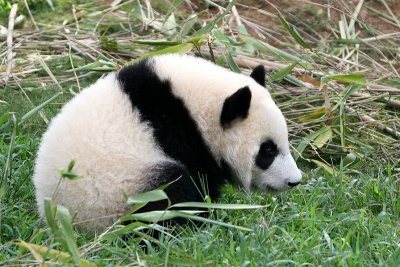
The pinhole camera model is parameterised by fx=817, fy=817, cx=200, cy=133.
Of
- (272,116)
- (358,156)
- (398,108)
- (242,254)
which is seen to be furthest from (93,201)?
(398,108)

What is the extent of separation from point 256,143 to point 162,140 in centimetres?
60

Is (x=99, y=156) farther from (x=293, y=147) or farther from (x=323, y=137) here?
(x=323, y=137)

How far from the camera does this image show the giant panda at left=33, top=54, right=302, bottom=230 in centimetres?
425

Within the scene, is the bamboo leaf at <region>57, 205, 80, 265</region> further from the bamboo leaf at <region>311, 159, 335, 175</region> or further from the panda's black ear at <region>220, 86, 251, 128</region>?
the bamboo leaf at <region>311, 159, 335, 175</region>

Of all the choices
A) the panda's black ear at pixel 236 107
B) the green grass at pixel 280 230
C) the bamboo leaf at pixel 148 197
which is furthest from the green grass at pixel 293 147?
the panda's black ear at pixel 236 107

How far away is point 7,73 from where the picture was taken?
22.9 ft

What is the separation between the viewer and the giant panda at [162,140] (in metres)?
4.25

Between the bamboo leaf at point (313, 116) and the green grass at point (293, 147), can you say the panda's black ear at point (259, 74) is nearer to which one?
the green grass at point (293, 147)

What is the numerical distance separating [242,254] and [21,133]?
2742 mm

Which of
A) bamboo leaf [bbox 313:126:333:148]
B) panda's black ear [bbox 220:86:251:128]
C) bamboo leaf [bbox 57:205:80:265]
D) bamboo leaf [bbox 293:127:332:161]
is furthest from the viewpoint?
bamboo leaf [bbox 313:126:333:148]

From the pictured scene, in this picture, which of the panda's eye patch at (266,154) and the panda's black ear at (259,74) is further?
the panda's black ear at (259,74)

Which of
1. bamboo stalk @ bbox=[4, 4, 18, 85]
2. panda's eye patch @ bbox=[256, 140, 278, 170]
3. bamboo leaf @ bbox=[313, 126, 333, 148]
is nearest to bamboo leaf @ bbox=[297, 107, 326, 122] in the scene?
bamboo leaf @ bbox=[313, 126, 333, 148]

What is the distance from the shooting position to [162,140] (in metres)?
4.45

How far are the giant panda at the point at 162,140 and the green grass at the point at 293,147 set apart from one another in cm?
20
